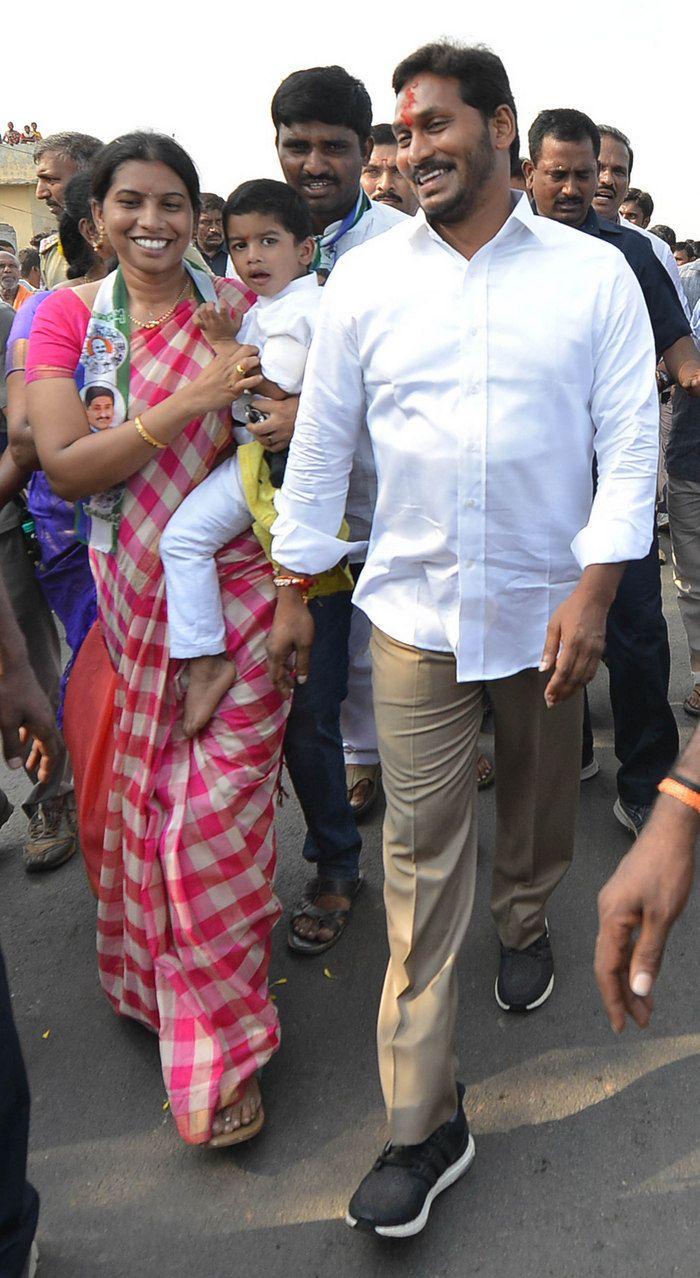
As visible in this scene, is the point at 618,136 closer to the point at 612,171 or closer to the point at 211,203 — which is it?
the point at 612,171

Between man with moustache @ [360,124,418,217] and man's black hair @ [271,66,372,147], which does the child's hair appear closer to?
man's black hair @ [271,66,372,147]

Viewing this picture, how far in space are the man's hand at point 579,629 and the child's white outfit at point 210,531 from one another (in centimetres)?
79

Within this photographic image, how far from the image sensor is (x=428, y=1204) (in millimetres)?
2186

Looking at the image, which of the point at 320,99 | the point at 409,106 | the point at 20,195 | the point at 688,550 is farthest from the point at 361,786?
the point at 20,195

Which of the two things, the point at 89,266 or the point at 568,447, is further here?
the point at 89,266

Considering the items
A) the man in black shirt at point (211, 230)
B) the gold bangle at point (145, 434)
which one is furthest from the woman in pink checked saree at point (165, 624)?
the man in black shirt at point (211, 230)

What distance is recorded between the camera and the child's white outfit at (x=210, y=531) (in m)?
2.56

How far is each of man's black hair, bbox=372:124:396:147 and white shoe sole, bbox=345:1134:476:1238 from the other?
422 centimetres

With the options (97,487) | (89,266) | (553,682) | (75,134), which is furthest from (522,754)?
(75,134)

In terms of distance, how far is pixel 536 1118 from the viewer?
246 centimetres

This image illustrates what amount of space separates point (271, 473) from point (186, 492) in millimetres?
212

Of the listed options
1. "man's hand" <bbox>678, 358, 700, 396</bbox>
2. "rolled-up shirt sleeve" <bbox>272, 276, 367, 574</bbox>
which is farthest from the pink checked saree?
"man's hand" <bbox>678, 358, 700, 396</bbox>

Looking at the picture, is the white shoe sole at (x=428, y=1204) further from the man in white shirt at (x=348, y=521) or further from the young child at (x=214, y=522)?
the young child at (x=214, y=522)

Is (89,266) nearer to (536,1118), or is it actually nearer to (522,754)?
(522,754)
